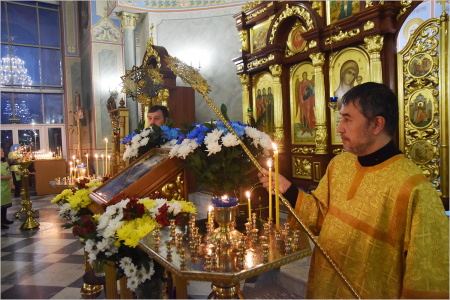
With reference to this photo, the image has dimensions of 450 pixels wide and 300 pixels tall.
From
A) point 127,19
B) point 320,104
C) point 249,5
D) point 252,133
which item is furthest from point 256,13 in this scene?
point 252,133

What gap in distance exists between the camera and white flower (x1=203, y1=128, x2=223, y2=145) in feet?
5.83

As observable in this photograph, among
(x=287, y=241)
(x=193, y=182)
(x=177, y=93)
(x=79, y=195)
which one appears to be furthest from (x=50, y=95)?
(x=287, y=241)

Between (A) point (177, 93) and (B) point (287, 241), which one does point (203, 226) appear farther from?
(A) point (177, 93)

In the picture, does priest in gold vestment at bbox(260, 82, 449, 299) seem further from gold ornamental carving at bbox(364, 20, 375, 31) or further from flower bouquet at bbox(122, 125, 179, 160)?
gold ornamental carving at bbox(364, 20, 375, 31)

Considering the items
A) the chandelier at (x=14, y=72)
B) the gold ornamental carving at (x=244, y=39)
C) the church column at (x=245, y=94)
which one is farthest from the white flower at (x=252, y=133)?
the chandelier at (x=14, y=72)

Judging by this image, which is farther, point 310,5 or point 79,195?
point 310,5

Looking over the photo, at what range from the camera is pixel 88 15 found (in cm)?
1111

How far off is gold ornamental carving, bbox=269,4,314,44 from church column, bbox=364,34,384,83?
125 centimetres

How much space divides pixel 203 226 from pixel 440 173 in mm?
3679

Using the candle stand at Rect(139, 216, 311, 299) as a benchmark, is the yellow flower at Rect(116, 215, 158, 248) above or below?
below

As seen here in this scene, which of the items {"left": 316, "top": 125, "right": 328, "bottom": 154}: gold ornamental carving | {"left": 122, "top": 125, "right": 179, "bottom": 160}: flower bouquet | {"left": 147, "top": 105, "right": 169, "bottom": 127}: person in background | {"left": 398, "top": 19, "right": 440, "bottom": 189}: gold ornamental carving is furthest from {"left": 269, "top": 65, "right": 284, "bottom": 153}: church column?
{"left": 122, "top": 125, "right": 179, "bottom": 160}: flower bouquet

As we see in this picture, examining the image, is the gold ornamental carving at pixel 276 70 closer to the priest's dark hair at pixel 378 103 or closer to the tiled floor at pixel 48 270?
the tiled floor at pixel 48 270

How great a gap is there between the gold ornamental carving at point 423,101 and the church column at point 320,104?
1.24 metres

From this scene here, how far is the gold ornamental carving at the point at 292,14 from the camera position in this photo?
216 inches
